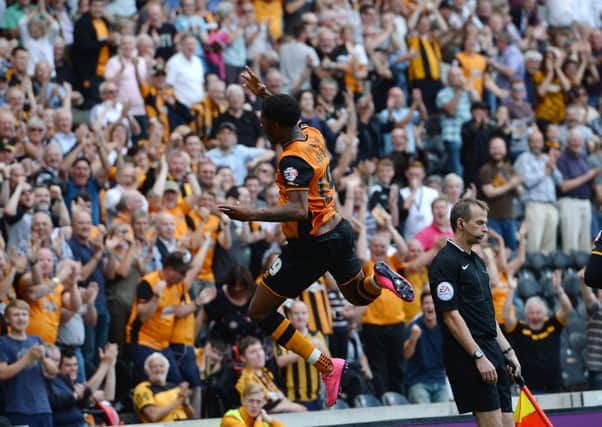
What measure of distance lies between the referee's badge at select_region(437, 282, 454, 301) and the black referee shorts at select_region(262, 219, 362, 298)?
3.26 feet

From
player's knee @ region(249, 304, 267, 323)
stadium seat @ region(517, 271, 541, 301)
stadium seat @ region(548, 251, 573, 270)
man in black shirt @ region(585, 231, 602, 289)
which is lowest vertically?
stadium seat @ region(517, 271, 541, 301)

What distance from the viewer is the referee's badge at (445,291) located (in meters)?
10.0

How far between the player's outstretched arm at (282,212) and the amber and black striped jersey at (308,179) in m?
0.07

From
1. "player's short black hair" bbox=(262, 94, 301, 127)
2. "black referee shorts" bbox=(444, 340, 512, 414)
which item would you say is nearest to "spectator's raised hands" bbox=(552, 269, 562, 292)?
"black referee shorts" bbox=(444, 340, 512, 414)

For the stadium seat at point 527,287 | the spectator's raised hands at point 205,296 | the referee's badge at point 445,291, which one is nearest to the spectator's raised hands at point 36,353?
the spectator's raised hands at point 205,296

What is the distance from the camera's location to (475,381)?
1011 cm

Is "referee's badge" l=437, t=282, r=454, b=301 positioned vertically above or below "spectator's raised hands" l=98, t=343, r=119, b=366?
above

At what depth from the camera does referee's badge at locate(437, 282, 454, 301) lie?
1005 centimetres

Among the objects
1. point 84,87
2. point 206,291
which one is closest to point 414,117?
point 84,87

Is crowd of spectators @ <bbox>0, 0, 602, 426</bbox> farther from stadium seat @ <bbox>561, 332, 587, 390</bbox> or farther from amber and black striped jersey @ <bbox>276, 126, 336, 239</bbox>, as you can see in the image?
amber and black striped jersey @ <bbox>276, 126, 336, 239</bbox>

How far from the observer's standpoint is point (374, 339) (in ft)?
52.1

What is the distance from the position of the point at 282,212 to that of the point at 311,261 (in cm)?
79

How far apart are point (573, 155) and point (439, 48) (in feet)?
9.50

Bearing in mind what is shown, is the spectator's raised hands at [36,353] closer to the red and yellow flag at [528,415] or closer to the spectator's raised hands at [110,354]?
the spectator's raised hands at [110,354]
